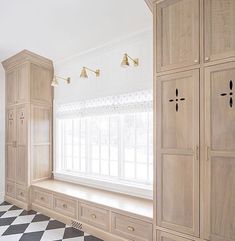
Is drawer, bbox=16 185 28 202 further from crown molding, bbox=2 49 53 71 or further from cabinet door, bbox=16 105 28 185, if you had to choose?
crown molding, bbox=2 49 53 71

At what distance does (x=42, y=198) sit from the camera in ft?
11.4

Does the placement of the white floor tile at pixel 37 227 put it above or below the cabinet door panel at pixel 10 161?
below

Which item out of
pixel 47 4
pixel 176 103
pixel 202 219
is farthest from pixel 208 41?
pixel 47 4

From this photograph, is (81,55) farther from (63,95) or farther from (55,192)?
(55,192)

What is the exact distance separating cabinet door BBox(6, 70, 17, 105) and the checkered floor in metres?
1.98

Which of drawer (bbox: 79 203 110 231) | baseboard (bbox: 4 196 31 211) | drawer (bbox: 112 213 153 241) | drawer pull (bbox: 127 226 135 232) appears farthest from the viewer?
baseboard (bbox: 4 196 31 211)

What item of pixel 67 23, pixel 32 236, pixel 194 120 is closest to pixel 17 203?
pixel 32 236

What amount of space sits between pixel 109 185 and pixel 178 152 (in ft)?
5.07

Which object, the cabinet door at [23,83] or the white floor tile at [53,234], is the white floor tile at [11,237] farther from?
the cabinet door at [23,83]

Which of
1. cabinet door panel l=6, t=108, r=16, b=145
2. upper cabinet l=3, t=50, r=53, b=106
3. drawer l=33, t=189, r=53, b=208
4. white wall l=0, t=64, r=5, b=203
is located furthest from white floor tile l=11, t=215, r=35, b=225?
upper cabinet l=3, t=50, r=53, b=106

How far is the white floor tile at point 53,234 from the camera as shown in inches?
105

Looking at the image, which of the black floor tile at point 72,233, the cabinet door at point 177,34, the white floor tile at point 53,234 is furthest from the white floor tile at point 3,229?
the cabinet door at point 177,34

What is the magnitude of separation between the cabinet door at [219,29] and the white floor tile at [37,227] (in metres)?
2.88

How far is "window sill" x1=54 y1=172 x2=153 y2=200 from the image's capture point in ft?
9.13
